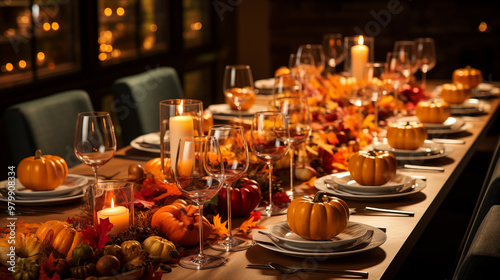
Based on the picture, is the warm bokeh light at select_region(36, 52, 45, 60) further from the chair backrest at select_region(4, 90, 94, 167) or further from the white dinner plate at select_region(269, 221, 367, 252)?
the white dinner plate at select_region(269, 221, 367, 252)

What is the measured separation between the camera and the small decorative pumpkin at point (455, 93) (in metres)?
2.86

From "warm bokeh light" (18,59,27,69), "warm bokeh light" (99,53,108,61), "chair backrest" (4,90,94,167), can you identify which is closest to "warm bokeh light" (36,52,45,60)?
"warm bokeh light" (18,59,27,69)

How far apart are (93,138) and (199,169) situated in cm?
48

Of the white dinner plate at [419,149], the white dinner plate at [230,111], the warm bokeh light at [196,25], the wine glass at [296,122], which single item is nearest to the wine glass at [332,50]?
the white dinner plate at [230,111]

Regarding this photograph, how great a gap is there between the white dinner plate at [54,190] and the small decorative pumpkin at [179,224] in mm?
401

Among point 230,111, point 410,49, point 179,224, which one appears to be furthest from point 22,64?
point 179,224

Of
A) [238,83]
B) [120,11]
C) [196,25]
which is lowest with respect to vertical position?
[238,83]

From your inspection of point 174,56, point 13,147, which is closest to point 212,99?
point 174,56

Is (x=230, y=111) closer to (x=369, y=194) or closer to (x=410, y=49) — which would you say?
(x=410, y=49)

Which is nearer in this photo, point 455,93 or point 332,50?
point 455,93

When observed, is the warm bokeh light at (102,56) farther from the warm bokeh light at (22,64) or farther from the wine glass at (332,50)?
the wine glass at (332,50)

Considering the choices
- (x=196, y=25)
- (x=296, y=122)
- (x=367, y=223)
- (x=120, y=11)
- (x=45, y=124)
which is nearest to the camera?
(x=367, y=223)

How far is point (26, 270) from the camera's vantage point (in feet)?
3.40

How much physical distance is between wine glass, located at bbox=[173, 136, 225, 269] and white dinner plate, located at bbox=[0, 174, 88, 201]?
0.52 meters
